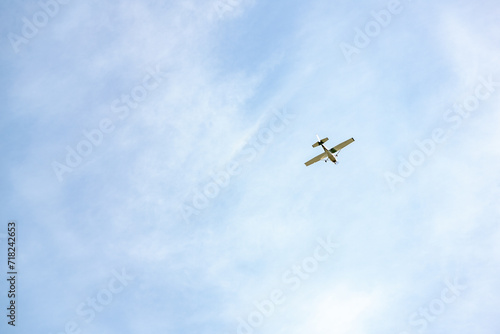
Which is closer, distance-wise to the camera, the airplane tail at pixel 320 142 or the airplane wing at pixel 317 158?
the airplane tail at pixel 320 142

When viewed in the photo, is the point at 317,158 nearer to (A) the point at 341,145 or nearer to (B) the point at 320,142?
(B) the point at 320,142

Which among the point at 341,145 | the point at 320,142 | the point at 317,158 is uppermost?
the point at 320,142

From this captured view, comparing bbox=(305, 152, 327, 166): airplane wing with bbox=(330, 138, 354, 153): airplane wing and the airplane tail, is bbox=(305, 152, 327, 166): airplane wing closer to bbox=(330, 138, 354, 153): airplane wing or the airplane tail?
bbox=(330, 138, 354, 153): airplane wing

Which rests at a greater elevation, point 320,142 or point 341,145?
point 320,142

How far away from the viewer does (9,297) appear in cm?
6681

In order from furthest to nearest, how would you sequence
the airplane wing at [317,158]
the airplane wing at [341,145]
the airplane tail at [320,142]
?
the airplane wing at [317,158], the airplane wing at [341,145], the airplane tail at [320,142]

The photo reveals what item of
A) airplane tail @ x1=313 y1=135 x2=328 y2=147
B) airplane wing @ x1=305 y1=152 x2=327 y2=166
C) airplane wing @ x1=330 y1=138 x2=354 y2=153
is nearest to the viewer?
airplane tail @ x1=313 y1=135 x2=328 y2=147

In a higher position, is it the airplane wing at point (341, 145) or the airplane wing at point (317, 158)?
the airplane wing at point (317, 158)

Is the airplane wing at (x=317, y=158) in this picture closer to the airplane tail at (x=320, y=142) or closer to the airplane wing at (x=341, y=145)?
the airplane wing at (x=341, y=145)

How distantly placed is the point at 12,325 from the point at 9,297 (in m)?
4.42

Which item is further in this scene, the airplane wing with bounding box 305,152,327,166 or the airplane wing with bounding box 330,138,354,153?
the airplane wing with bounding box 305,152,327,166

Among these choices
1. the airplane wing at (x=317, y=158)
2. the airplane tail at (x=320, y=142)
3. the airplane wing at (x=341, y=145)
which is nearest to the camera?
the airplane tail at (x=320, y=142)

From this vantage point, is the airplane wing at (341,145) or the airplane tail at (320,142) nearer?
the airplane tail at (320,142)

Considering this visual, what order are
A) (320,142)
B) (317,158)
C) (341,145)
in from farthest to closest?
(317,158) → (341,145) → (320,142)
